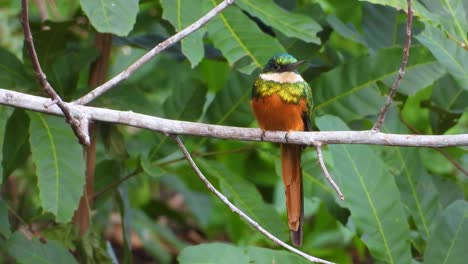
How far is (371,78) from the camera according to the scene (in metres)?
2.60

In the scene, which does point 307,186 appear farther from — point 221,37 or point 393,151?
point 221,37

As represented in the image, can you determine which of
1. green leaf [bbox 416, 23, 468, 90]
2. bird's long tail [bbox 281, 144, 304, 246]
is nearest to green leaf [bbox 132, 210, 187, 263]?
bird's long tail [bbox 281, 144, 304, 246]

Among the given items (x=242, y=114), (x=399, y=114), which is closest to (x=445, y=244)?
(x=399, y=114)

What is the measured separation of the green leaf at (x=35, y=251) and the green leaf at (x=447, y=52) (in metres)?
1.12

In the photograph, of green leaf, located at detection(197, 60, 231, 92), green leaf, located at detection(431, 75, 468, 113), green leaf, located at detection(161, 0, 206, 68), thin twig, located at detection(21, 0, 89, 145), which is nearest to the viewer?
thin twig, located at detection(21, 0, 89, 145)

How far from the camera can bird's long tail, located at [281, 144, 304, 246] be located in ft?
8.22

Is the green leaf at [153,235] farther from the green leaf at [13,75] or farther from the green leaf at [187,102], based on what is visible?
the green leaf at [13,75]

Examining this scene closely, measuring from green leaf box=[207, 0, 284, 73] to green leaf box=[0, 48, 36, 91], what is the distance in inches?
21.5

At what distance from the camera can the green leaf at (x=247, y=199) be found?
8.33ft

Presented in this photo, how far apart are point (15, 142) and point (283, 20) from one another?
850 millimetres

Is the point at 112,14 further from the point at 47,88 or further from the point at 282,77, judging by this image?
the point at 282,77

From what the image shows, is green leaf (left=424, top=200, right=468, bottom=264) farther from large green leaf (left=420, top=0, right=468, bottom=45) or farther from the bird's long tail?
large green leaf (left=420, top=0, right=468, bottom=45)

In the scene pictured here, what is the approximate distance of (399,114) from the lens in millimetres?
2768

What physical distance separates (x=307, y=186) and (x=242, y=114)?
292 millimetres
